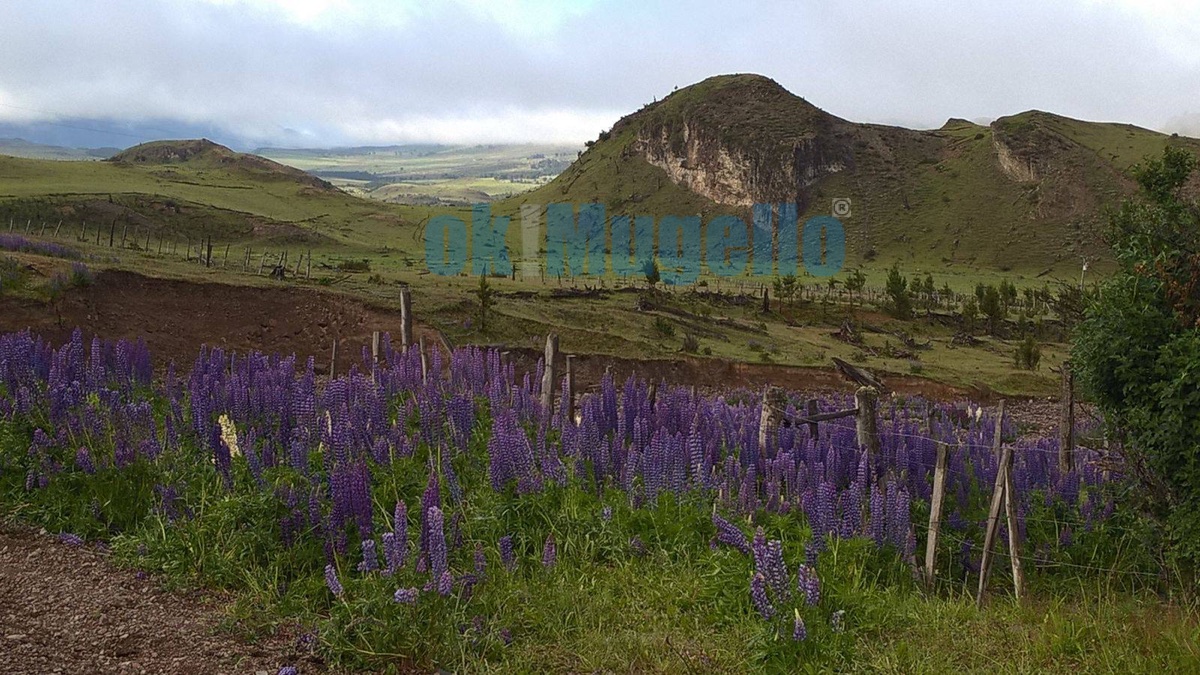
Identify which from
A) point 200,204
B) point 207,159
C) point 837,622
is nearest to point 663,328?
point 837,622

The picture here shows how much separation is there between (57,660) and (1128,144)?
154470 mm

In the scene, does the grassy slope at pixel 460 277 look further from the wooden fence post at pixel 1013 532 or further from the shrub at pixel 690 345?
the wooden fence post at pixel 1013 532

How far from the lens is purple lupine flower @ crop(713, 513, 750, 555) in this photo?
6102mm

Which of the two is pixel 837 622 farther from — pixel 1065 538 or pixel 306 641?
pixel 1065 538

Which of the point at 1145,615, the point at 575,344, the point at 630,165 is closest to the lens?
the point at 1145,615

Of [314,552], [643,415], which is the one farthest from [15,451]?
[643,415]

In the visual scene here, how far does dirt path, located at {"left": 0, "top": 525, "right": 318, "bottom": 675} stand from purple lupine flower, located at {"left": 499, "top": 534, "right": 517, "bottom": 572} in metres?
1.47

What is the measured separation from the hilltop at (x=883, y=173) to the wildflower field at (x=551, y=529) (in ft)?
351

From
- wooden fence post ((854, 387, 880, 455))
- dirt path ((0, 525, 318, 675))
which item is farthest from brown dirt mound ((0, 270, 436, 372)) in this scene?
wooden fence post ((854, 387, 880, 455))

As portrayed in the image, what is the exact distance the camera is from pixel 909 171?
133m

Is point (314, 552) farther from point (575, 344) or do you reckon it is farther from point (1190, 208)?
point (575, 344)

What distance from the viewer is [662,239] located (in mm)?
124812

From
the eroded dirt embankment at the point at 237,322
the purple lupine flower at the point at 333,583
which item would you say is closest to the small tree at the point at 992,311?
the eroded dirt embankment at the point at 237,322

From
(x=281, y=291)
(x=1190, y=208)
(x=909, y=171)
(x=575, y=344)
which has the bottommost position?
(x=575, y=344)
